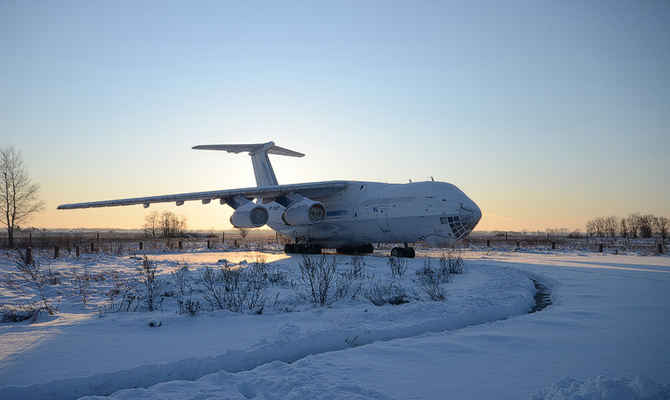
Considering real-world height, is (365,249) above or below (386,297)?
above

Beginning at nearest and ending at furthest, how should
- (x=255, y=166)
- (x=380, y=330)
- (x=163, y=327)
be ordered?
(x=380, y=330) → (x=163, y=327) → (x=255, y=166)

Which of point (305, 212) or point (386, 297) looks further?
point (305, 212)

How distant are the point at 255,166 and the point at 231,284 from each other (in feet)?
50.8

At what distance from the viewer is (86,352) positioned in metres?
3.36

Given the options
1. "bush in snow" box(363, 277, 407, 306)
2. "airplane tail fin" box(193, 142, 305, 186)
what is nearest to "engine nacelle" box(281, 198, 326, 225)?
"airplane tail fin" box(193, 142, 305, 186)

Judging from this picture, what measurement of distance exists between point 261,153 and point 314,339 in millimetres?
18334

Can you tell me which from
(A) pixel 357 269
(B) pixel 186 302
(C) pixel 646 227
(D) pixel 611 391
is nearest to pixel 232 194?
(A) pixel 357 269

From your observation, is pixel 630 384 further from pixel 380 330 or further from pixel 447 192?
pixel 447 192

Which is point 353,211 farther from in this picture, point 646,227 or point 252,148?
point 646,227

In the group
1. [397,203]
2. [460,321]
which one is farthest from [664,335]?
[397,203]

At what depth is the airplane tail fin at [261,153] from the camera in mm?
20592

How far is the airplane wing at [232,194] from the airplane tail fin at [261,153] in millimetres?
3441

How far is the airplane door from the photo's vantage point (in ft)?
49.4

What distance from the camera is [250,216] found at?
1596cm
